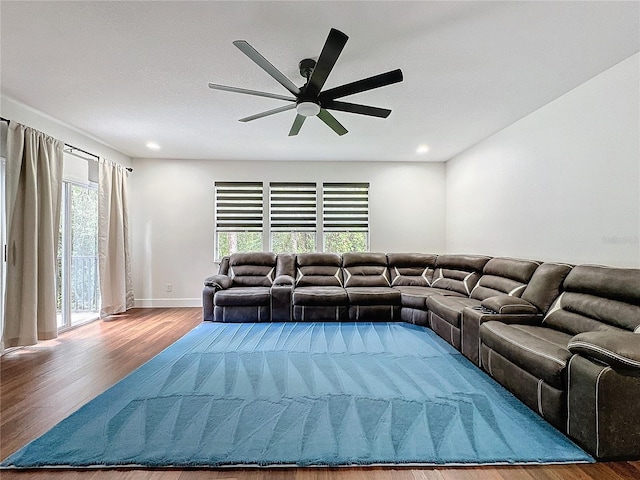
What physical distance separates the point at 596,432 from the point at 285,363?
2312mm

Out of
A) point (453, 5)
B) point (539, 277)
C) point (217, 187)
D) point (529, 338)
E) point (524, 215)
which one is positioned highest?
point (453, 5)

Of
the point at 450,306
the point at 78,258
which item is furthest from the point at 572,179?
the point at 78,258

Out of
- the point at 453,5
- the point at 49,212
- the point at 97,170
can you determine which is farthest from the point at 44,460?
the point at 97,170

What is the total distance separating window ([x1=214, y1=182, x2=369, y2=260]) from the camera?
5.95 meters

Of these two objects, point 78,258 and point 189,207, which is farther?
point 189,207

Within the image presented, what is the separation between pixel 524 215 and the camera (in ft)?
12.7

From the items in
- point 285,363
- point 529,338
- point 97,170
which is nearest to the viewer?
point 529,338

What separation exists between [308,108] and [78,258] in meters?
4.50

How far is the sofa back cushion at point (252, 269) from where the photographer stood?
17.0ft

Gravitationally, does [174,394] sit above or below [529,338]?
below

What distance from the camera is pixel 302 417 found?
2076 millimetres

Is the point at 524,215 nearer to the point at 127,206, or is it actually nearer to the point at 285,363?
the point at 285,363

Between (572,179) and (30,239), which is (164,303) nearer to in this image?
(30,239)

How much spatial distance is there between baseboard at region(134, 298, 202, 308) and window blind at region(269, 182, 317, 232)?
2.10 metres
